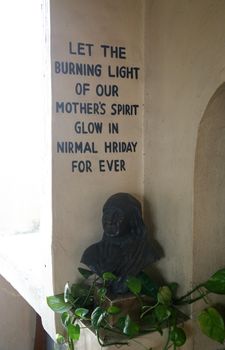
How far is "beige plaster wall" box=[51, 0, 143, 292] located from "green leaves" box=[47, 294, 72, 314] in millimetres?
85

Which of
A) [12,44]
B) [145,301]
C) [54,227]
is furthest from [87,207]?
[12,44]

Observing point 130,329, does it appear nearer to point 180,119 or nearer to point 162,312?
point 162,312

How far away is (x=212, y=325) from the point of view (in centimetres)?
105

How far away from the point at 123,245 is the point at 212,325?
38 cm

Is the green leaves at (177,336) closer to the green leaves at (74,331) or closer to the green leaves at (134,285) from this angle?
the green leaves at (134,285)

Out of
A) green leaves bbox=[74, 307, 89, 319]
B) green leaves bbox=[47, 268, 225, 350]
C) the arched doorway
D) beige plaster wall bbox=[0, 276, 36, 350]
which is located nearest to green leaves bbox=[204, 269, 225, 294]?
green leaves bbox=[47, 268, 225, 350]

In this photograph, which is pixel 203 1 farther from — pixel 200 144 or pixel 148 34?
pixel 200 144

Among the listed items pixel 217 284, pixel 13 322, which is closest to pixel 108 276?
pixel 217 284

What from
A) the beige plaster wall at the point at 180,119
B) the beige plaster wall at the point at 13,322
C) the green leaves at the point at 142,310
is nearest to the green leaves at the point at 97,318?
the green leaves at the point at 142,310

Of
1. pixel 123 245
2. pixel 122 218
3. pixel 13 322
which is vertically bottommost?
pixel 13 322

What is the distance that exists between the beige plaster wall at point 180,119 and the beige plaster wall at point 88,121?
0.06 metres

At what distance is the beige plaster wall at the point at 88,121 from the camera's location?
4.24 ft

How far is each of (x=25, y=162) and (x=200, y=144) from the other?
128 centimetres

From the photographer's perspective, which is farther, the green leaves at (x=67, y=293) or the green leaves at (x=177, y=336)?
the green leaves at (x=67, y=293)
